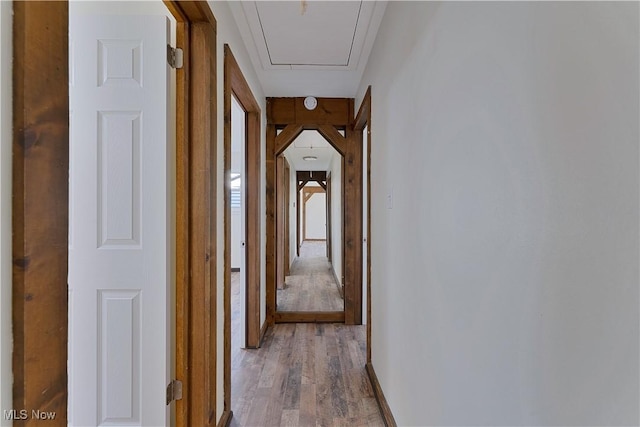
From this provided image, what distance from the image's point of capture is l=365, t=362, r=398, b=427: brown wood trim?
1842 mm

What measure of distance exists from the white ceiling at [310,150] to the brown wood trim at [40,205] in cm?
377

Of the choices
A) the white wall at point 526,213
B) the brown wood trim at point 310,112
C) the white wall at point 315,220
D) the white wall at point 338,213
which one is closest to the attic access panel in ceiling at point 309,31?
the white wall at point 526,213

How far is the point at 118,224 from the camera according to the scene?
1.50 m

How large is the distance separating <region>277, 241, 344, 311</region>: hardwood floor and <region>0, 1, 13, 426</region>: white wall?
3.40 m

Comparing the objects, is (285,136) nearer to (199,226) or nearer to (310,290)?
(199,226)

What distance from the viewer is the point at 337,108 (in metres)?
3.54

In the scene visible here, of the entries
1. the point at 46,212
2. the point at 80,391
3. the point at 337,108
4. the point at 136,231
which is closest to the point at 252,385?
the point at 80,391

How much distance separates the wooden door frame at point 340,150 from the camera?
3527 millimetres

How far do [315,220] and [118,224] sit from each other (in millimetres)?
11305

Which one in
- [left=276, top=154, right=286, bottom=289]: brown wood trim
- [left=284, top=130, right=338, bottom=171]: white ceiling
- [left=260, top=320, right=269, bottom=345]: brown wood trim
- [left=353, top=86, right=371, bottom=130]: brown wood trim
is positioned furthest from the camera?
[left=284, top=130, right=338, bottom=171]: white ceiling

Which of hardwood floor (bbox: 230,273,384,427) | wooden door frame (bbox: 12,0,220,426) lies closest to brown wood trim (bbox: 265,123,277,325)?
hardwood floor (bbox: 230,273,384,427)

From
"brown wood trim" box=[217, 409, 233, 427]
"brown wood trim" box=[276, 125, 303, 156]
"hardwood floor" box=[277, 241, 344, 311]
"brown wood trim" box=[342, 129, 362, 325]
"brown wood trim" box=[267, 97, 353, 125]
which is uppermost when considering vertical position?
"brown wood trim" box=[267, 97, 353, 125]

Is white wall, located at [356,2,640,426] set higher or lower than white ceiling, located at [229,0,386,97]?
lower

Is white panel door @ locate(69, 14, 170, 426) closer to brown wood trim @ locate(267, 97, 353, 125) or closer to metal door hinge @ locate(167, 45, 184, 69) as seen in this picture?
metal door hinge @ locate(167, 45, 184, 69)
